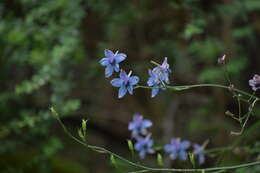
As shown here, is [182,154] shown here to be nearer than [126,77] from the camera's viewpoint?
No

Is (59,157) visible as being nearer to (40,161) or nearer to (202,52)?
(40,161)

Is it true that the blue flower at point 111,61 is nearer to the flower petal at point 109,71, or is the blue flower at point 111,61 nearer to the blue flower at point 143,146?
the flower petal at point 109,71

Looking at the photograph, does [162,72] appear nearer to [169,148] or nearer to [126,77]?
[126,77]

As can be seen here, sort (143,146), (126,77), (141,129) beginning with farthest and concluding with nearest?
(143,146) → (141,129) → (126,77)

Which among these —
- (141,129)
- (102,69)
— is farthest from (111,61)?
(102,69)

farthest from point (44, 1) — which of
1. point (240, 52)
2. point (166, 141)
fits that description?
point (240, 52)

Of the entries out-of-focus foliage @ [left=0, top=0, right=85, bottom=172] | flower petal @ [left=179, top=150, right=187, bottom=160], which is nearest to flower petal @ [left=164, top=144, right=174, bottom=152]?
flower petal @ [left=179, top=150, right=187, bottom=160]

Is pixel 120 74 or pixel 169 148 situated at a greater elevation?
pixel 169 148

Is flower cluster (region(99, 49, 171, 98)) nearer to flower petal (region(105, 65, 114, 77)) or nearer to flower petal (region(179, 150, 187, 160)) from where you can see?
flower petal (region(105, 65, 114, 77))
